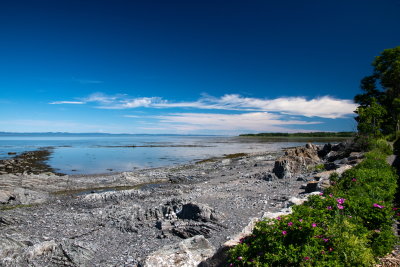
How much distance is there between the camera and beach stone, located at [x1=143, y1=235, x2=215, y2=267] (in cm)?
616

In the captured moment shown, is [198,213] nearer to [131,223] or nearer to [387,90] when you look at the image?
[131,223]

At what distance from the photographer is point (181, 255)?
20.9 ft

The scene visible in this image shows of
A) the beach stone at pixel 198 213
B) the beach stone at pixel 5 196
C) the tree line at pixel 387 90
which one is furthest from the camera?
the tree line at pixel 387 90

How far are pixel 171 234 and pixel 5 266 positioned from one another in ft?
16.9

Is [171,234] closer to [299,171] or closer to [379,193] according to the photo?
[379,193]

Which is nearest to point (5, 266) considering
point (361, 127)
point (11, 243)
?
point (11, 243)

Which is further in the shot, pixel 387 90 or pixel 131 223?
pixel 387 90

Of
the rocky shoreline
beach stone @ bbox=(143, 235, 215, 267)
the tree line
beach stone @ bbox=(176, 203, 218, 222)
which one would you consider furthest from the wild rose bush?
the tree line

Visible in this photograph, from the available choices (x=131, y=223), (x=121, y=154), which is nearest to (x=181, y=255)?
(x=131, y=223)

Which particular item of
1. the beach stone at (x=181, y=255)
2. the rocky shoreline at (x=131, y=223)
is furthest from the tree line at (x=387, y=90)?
the beach stone at (x=181, y=255)

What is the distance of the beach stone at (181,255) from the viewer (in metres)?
6.16

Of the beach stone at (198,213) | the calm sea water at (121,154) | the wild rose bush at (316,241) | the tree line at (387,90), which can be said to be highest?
the tree line at (387,90)

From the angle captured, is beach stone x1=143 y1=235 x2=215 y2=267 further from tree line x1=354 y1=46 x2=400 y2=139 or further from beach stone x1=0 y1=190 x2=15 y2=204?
tree line x1=354 y1=46 x2=400 y2=139

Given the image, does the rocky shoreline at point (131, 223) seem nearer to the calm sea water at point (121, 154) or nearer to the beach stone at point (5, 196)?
the beach stone at point (5, 196)
